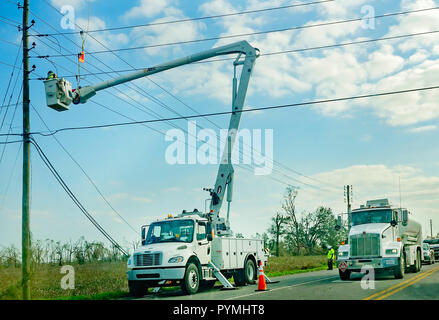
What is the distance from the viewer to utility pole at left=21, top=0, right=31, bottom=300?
1490 cm

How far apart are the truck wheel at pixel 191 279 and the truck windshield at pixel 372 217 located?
30.6 feet

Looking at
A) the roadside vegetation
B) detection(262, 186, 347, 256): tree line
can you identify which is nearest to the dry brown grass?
the roadside vegetation

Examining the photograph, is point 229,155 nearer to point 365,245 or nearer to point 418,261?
point 365,245

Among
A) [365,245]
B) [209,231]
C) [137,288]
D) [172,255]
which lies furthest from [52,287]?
[365,245]

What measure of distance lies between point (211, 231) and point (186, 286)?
2.52 meters

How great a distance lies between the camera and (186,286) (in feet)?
50.2

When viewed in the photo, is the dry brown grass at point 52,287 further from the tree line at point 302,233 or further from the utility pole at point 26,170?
the tree line at point 302,233

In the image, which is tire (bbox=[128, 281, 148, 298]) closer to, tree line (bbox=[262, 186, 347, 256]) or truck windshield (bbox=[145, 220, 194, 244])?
truck windshield (bbox=[145, 220, 194, 244])

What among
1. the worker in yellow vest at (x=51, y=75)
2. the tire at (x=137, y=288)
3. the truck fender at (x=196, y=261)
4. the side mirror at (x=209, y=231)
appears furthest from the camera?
A: the side mirror at (x=209, y=231)

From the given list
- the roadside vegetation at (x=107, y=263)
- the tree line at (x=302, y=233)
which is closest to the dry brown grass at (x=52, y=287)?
the roadside vegetation at (x=107, y=263)

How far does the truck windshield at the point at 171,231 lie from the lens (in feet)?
54.7

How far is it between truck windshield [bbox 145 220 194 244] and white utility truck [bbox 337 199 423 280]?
713cm

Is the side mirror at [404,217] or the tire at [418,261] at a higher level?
the side mirror at [404,217]
